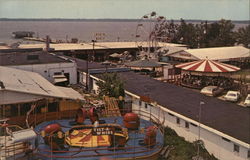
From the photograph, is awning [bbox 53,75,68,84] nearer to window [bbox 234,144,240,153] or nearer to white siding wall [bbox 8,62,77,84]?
white siding wall [bbox 8,62,77,84]

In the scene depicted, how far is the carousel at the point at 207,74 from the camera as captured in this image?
1380 inches

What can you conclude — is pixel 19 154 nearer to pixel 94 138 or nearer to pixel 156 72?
pixel 94 138

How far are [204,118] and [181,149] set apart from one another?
2.42 meters

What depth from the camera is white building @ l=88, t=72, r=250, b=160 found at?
52.5 ft

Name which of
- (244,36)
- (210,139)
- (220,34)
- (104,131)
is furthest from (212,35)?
(104,131)

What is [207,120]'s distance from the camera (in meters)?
18.1

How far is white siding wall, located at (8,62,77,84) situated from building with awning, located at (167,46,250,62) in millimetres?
20946

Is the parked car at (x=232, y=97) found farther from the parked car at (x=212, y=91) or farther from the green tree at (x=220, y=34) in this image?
the green tree at (x=220, y=34)

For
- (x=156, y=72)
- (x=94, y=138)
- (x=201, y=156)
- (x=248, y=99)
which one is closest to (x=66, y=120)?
(x=94, y=138)

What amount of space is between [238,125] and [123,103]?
9.44 meters

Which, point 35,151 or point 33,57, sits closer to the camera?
point 35,151

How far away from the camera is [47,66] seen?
31.0 metres

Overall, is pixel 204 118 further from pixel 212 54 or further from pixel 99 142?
pixel 212 54

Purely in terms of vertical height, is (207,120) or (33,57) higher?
(33,57)
